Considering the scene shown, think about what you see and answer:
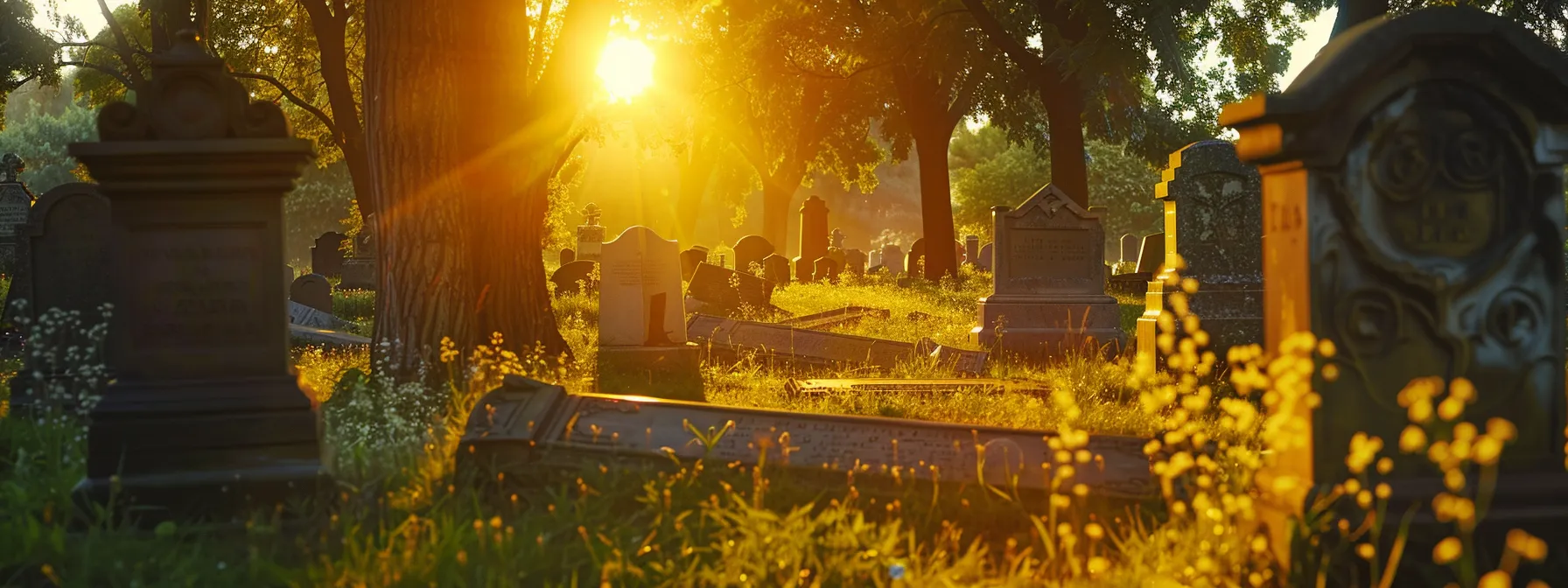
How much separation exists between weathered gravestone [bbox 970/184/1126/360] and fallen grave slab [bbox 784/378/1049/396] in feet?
10.7

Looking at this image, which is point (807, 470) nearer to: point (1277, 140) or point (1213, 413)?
point (1277, 140)

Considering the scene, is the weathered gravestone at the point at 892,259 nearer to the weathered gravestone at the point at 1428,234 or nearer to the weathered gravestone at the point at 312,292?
the weathered gravestone at the point at 312,292

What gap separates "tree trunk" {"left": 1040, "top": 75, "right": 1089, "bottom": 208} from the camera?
63.9 ft

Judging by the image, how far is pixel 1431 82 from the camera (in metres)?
4.22

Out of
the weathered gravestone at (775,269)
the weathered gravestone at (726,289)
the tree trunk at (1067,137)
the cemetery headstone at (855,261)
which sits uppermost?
the tree trunk at (1067,137)

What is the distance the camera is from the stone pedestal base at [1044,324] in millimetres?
12234

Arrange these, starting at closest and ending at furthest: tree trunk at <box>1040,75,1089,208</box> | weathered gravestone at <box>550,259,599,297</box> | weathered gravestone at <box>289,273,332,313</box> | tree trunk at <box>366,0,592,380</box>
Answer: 1. tree trunk at <box>366,0,592,380</box>
2. weathered gravestone at <box>289,273,332,313</box>
3. tree trunk at <box>1040,75,1089,208</box>
4. weathered gravestone at <box>550,259,599,297</box>

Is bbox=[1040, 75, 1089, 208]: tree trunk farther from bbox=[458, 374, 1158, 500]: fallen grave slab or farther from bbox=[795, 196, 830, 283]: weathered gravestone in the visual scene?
bbox=[458, 374, 1158, 500]: fallen grave slab

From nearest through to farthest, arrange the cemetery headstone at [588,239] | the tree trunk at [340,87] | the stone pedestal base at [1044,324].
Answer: the stone pedestal base at [1044,324] < the tree trunk at [340,87] < the cemetery headstone at [588,239]

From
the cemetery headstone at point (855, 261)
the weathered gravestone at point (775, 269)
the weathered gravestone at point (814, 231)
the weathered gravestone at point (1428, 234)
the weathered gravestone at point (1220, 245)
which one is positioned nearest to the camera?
the weathered gravestone at point (1428, 234)

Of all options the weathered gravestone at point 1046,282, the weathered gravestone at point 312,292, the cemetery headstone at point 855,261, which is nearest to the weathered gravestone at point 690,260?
the weathered gravestone at point 312,292

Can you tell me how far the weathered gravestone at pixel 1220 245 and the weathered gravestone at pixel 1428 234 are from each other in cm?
614

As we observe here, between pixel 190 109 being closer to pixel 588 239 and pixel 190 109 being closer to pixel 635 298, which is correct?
pixel 635 298

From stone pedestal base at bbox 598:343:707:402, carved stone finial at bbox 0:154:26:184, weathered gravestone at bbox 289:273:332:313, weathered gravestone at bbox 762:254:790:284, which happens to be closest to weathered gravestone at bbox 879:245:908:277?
weathered gravestone at bbox 762:254:790:284
